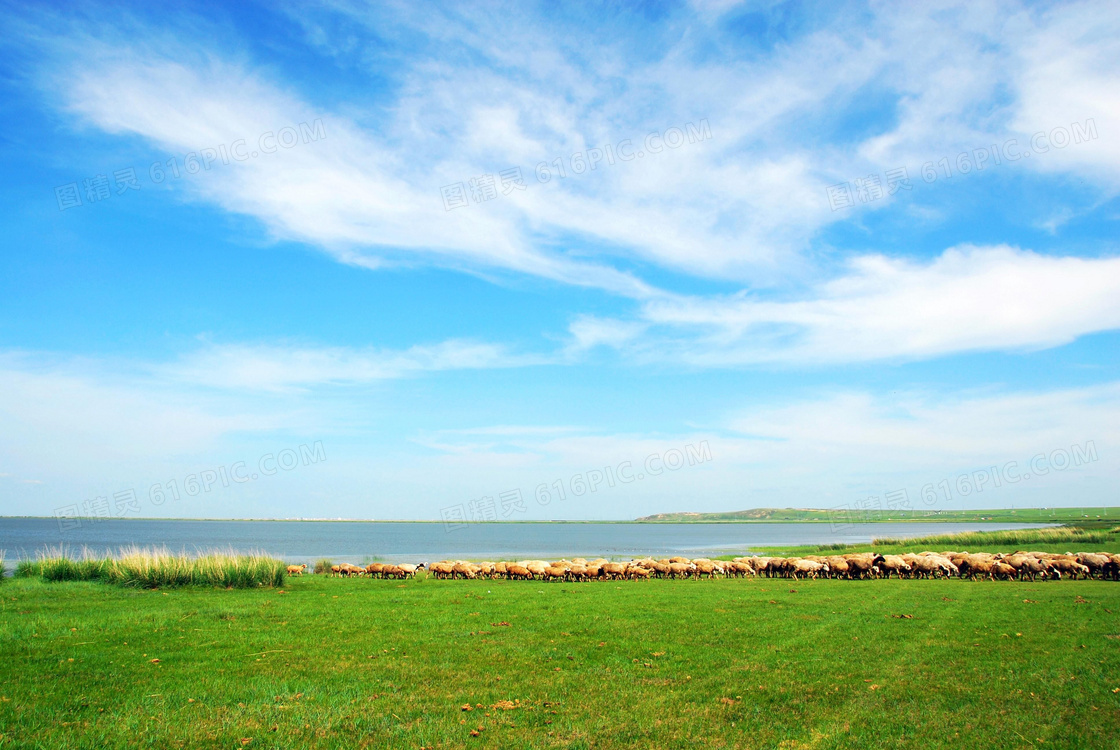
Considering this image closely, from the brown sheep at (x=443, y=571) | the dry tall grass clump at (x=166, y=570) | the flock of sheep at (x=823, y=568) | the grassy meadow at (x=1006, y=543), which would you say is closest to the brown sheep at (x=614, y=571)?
the flock of sheep at (x=823, y=568)

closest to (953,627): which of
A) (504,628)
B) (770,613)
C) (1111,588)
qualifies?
(770,613)

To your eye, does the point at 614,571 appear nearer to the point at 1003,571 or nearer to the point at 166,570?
Result: the point at 1003,571

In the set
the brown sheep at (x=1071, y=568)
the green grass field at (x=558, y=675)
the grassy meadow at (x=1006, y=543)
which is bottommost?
the grassy meadow at (x=1006, y=543)

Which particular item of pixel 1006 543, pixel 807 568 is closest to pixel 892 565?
pixel 807 568

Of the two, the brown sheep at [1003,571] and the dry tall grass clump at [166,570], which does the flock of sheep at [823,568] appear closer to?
the brown sheep at [1003,571]

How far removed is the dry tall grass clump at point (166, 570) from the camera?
1022 inches

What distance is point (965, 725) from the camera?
895 cm

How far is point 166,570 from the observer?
2622 centimetres

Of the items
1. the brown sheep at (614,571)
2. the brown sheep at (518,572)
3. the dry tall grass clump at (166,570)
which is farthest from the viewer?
the brown sheep at (614,571)

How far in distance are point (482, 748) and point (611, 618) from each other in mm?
10819

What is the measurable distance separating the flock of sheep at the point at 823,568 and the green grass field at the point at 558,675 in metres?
13.8

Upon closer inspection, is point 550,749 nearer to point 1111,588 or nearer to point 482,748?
point 482,748

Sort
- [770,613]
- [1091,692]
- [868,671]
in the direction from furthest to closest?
[770,613] → [868,671] → [1091,692]

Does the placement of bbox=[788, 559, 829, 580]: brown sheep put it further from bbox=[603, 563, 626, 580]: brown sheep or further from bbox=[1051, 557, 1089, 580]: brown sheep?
bbox=[1051, 557, 1089, 580]: brown sheep
